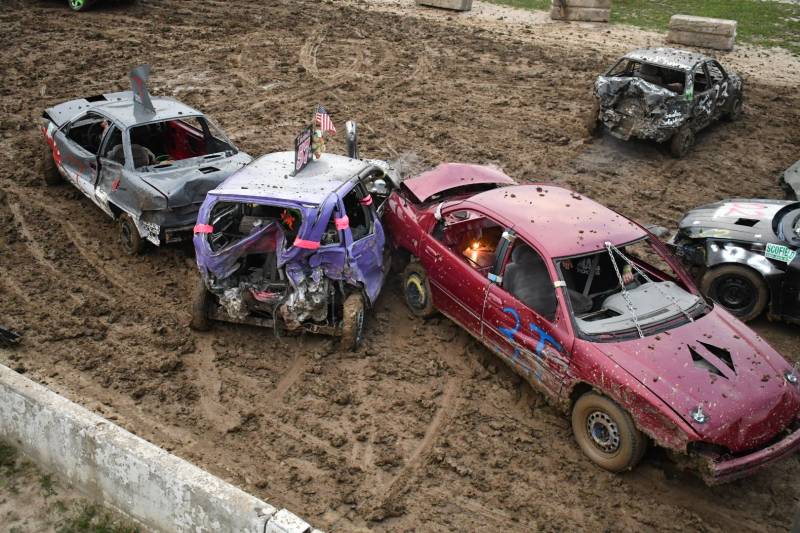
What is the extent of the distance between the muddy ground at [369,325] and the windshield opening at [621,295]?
3.40ft

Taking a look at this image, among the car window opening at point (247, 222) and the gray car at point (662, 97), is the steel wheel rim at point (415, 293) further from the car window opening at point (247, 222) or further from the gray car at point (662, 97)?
the gray car at point (662, 97)

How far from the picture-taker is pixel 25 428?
5875 mm

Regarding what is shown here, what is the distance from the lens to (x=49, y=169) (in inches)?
417

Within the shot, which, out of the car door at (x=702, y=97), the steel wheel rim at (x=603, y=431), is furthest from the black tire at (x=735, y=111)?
the steel wheel rim at (x=603, y=431)

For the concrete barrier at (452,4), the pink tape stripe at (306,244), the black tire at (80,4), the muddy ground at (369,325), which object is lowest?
the muddy ground at (369,325)

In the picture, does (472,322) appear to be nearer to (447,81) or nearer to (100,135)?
(100,135)

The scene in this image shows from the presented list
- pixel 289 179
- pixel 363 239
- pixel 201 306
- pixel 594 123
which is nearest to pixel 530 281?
pixel 363 239

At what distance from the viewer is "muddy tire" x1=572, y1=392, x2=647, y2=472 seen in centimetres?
603

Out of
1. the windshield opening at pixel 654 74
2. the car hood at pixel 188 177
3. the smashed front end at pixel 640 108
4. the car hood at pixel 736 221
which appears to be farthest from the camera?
the windshield opening at pixel 654 74

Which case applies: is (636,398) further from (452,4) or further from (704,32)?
(452,4)

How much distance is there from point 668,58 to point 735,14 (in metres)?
9.29

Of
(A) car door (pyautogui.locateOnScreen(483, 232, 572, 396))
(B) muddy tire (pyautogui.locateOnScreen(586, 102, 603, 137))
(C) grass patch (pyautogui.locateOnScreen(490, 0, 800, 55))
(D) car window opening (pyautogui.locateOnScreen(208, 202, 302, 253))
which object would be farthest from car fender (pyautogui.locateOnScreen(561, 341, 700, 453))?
(C) grass patch (pyautogui.locateOnScreen(490, 0, 800, 55))

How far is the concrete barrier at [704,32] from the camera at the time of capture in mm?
17359

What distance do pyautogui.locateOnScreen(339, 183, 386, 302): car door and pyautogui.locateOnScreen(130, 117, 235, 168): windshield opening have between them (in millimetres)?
2782
